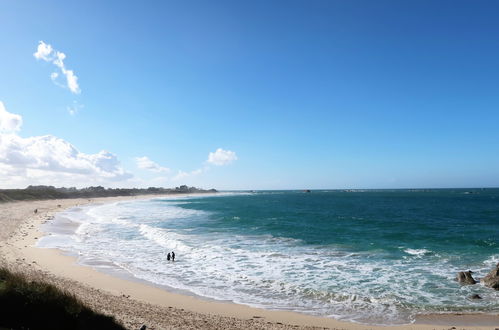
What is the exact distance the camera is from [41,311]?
8797 millimetres

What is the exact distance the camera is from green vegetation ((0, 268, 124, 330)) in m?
8.45

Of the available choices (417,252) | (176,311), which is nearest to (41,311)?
(176,311)

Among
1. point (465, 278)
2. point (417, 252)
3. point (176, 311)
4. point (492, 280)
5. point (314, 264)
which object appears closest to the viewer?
point (176, 311)

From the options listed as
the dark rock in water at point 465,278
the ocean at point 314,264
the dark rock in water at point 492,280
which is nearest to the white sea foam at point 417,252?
the ocean at point 314,264

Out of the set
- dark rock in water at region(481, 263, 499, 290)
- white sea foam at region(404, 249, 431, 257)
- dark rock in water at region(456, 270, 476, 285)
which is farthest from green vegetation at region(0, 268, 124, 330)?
white sea foam at region(404, 249, 431, 257)

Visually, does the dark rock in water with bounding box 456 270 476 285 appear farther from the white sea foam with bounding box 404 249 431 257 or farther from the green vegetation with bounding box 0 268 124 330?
the green vegetation with bounding box 0 268 124 330

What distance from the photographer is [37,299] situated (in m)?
9.03

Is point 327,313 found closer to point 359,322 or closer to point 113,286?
point 359,322

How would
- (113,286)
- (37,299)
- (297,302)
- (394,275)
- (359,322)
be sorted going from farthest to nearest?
(394,275)
(113,286)
(297,302)
(359,322)
(37,299)

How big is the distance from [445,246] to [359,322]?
2022 cm

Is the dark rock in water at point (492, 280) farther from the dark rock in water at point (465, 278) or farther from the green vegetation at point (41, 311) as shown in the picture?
the green vegetation at point (41, 311)

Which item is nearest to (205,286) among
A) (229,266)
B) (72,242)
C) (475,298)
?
(229,266)

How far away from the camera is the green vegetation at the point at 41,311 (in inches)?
332

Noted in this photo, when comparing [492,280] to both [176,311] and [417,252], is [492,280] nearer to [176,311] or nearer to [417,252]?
[417,252]
